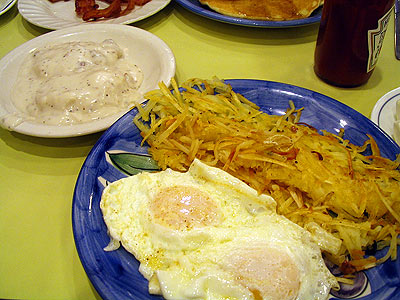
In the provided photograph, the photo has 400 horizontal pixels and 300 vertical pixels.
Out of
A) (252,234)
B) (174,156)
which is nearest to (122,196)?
(174,156)

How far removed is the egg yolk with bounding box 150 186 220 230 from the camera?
1.28 meters

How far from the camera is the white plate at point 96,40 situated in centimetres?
172

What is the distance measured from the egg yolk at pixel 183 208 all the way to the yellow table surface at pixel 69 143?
41 centimetres

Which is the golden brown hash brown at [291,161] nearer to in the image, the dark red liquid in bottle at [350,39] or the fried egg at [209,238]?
the fried egg at [209,238]

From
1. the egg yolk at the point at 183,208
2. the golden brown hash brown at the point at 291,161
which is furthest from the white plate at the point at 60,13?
the egg yolk at the point at 183,208

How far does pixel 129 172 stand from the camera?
1550 mm

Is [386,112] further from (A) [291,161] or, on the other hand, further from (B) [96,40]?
(B) [96,40]

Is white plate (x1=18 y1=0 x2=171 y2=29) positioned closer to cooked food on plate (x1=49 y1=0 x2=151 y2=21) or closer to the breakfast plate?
cooked food on plate (x1=49 y1=0 x2=151 y2=21)

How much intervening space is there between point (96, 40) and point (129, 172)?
1392mm

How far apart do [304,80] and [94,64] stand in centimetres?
139

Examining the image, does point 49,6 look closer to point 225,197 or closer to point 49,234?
point 49,234

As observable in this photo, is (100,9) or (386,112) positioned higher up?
(100,9)

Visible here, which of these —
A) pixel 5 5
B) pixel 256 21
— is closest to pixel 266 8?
pixel 256 21

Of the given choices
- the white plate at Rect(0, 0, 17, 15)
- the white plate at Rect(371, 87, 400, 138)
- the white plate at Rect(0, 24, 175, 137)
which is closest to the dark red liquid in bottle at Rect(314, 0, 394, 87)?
the white plate at Rect(371, 87, 400, 138)
